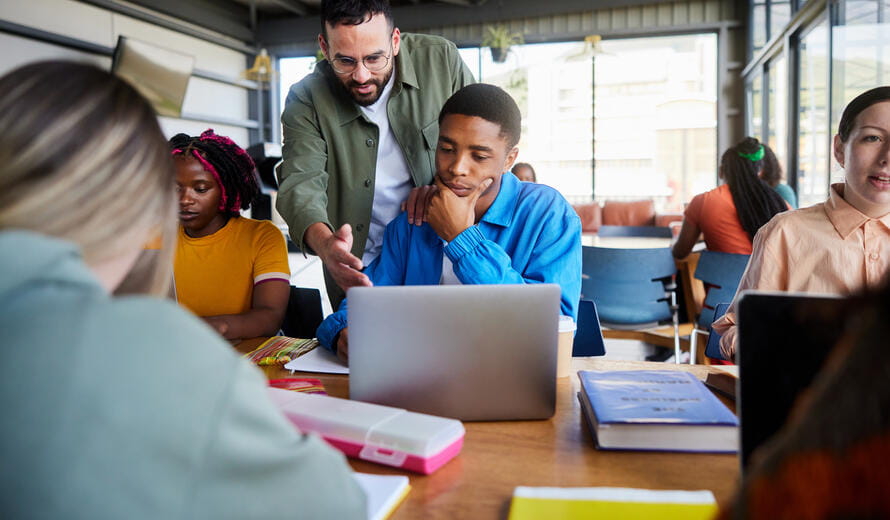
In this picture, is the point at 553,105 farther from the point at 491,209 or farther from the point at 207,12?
the point at 491,209

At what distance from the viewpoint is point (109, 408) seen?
1.42 ft

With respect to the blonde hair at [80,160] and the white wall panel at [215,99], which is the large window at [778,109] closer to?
the blonde hair at [80,160]

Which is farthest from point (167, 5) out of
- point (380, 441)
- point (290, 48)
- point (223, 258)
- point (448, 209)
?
point (380, 441)

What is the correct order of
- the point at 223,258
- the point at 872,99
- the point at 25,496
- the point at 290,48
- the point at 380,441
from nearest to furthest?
the point at 25,496 < the point at 380,441 < the point at 872,99 < the point at 223,258 < the point at 290,48

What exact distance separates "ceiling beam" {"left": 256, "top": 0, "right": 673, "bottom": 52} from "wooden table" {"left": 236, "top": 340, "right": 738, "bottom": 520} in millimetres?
8046

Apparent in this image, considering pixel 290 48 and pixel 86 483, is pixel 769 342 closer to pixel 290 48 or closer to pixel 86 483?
pixel 86 483

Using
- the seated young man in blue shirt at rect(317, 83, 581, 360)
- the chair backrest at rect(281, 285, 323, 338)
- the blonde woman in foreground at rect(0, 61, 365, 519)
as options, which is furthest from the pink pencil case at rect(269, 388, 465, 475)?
the chair backrest at rect(281, 285, 323, 338)

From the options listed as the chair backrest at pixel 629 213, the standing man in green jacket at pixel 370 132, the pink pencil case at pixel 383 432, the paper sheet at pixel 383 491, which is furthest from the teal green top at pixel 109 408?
the chair backrest at pixel 629 213

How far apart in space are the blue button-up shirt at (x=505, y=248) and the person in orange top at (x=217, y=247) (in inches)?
14.2

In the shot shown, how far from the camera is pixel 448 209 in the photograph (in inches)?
60.0

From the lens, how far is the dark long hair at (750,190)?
321cm

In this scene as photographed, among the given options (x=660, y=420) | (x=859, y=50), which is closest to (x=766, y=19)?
(x=859, y=50)

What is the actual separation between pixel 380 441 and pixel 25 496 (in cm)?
43

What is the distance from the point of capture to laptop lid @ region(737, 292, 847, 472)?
61 cm
